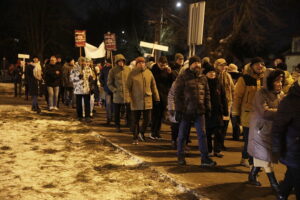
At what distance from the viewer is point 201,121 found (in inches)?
249

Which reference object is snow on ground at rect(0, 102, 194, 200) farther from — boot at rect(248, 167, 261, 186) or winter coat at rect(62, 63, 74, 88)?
winter coat at rect(62, 63, 74, 88)

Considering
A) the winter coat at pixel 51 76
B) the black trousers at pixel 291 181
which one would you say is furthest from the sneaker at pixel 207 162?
the winter coat at pixel 51 76

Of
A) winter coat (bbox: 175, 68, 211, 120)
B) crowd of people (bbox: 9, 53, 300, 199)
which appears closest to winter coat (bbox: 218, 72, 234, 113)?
crowd of people (bbox: 9, 53, 300, 199)

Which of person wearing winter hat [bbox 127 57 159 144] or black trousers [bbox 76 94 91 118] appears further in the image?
black trousers [bbox 76 94 91 118]

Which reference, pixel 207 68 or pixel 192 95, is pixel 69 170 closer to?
pixel 192 95

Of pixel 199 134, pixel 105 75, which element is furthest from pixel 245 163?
pixel 105 75

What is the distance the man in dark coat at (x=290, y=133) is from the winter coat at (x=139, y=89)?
431cm

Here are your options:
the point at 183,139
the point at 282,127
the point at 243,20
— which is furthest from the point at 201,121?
the point at 243,20

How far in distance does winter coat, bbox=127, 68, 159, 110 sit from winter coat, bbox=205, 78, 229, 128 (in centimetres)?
168

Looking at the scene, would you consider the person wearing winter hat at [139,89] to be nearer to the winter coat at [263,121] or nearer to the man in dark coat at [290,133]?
the winter coat at [263,121]

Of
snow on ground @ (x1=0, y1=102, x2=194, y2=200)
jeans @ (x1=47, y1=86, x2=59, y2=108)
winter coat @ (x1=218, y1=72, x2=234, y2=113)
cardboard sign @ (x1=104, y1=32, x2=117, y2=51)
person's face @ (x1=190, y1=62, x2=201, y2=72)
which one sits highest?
cardboard sign @ (x1=104, y1=32, x2=117, y2=51)

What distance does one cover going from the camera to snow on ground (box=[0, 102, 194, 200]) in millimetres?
5258

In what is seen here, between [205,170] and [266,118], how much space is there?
184 cm

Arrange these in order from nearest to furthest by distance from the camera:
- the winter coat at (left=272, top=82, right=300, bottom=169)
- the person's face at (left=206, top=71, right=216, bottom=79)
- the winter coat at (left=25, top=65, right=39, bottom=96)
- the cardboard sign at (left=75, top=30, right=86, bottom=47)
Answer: the winter coat at (left=272, top=82, right=300, bottom=169)
the person's face at (left=206, top=71, right=216, bottom=79)
the cardboard sign at (left=75, top=30, right=86, bottom=47)
the winter coat at (left=25, top=65, right=39, bottom=96)
